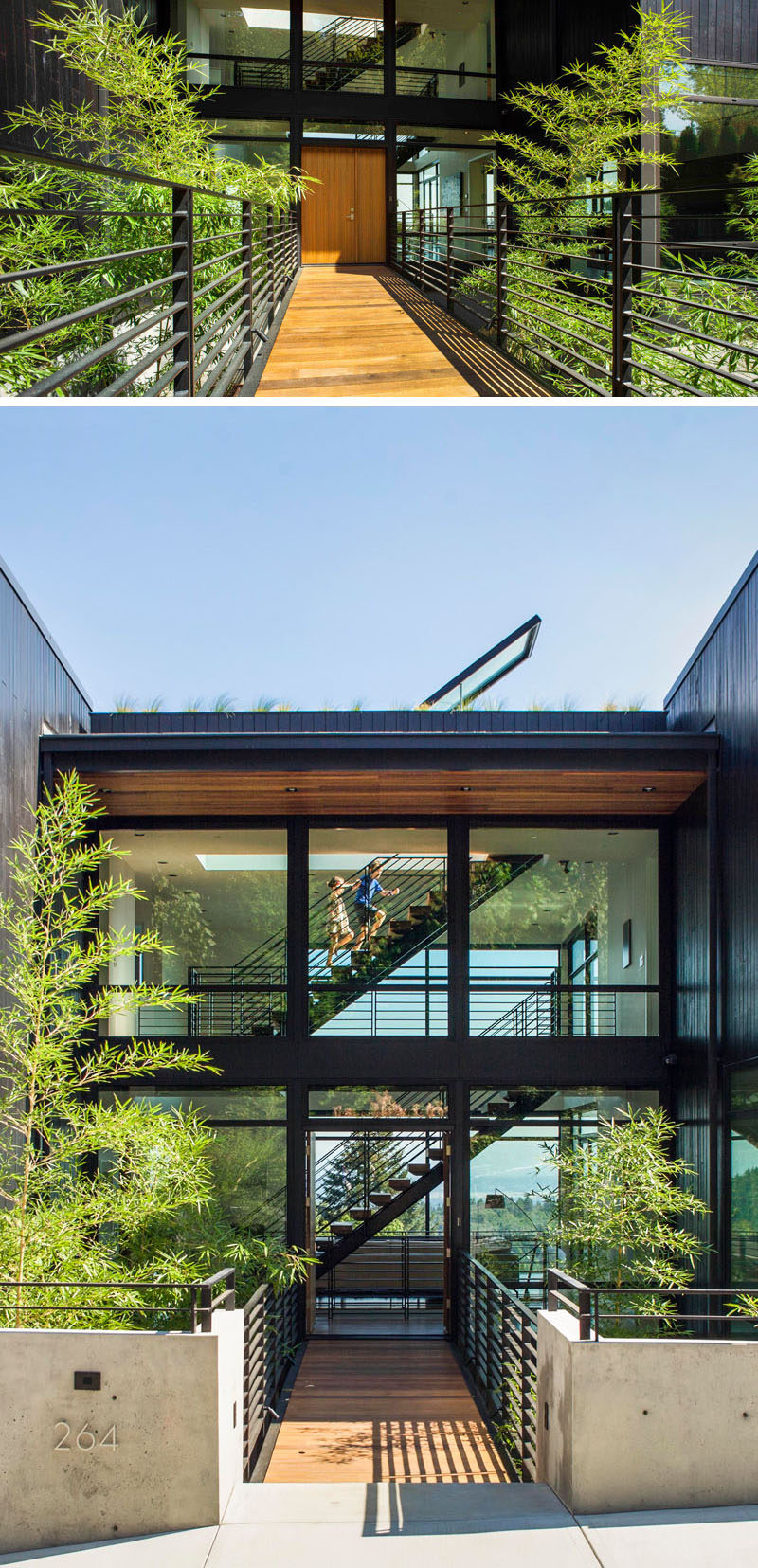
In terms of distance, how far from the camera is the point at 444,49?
1605cm

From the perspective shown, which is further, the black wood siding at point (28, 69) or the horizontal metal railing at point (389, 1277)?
the horizontal metal railing at point (389, 1277)

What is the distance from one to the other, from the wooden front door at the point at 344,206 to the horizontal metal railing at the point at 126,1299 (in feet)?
46.8

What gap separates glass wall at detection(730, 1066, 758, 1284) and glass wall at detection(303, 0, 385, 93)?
14187 mm

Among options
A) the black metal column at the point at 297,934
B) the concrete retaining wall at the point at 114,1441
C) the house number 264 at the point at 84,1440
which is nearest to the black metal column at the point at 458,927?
the black metal column at the point at 297,934

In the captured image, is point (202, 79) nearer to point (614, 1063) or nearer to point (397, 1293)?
point (614, 1063)

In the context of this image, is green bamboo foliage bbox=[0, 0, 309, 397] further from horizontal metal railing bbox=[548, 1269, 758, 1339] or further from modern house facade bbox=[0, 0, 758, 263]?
horizontal metal railing bbox=[548, 1269, 758, 1339]

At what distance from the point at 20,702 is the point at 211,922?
2.63m

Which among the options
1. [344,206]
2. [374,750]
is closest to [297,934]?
[374,750]

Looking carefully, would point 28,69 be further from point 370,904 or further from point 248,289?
point 370,904

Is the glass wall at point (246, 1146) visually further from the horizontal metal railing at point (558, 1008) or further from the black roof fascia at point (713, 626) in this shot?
the black roof fascia at point (713, 626)

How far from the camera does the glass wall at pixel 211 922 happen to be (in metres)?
9.27

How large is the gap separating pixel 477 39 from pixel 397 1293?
1551 cm

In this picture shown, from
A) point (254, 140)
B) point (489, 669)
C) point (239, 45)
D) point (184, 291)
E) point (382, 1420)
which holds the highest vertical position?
→ point (239, 45)

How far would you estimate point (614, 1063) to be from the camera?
924 centimetres
